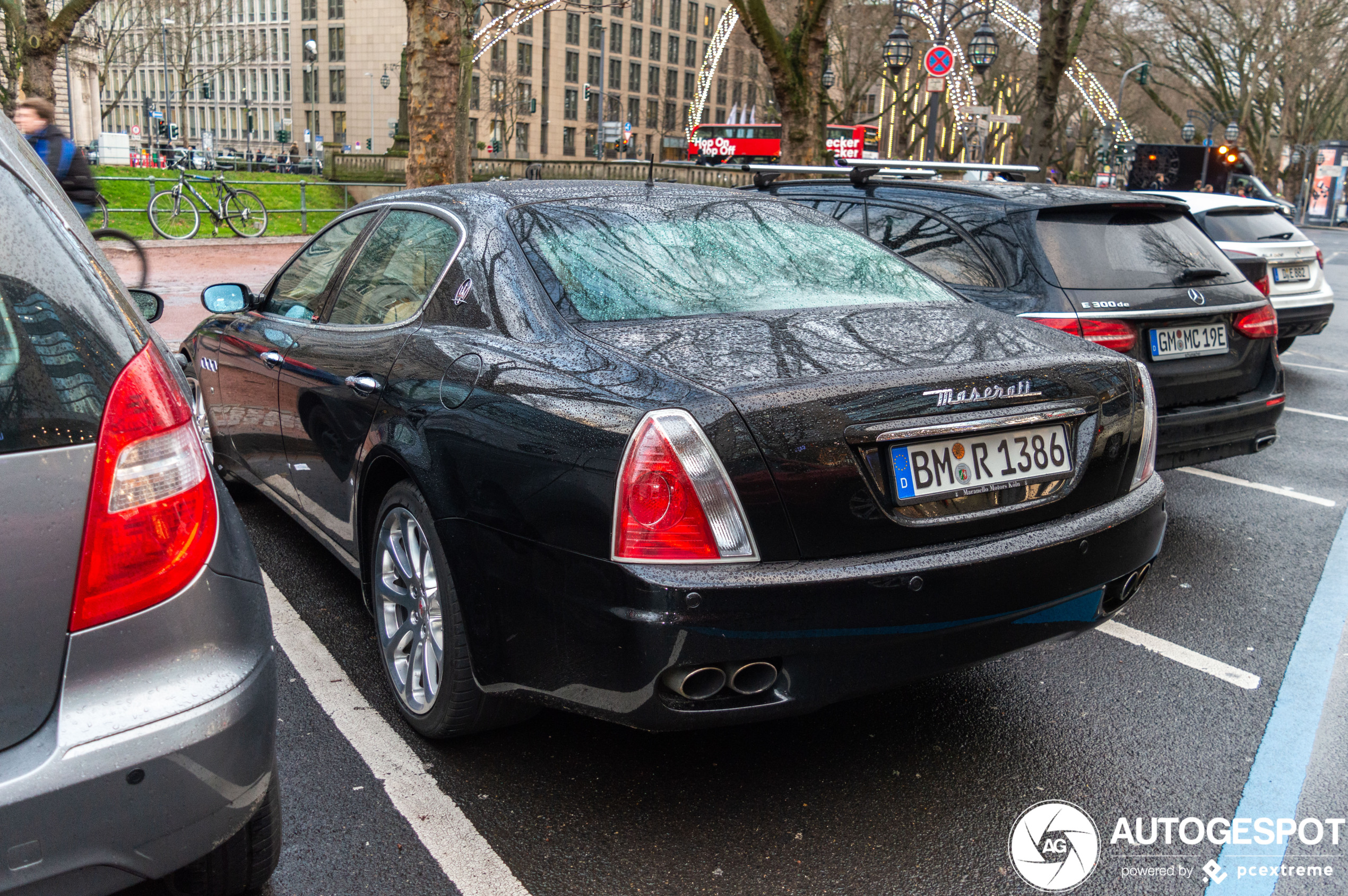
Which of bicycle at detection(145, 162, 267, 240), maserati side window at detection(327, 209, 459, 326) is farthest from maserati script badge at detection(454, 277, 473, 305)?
bicycle at detection(145, 162, 267, 240)

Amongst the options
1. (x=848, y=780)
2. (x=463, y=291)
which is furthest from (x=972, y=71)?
(x=848, y=780)

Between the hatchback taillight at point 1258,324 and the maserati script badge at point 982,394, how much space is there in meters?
2.89

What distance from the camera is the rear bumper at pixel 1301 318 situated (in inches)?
391

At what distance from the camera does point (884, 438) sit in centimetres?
247

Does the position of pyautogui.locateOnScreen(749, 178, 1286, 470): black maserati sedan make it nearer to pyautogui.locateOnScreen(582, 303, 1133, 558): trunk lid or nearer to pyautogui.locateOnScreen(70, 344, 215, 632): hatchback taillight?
pyautogui.locateOnScreen(582, 303, 1133, 558): trunk lid

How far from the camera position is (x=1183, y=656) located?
153 inches

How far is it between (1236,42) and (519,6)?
146 feet

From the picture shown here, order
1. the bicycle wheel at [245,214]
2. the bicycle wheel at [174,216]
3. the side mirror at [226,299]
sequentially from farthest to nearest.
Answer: the bicycle wheel at [245,214], the bicycle wheel at [174,216], the side mirror at [226,299]

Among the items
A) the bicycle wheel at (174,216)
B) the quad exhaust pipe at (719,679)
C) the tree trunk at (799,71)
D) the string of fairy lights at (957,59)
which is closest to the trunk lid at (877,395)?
the quad exhaust pipe at (719,679)

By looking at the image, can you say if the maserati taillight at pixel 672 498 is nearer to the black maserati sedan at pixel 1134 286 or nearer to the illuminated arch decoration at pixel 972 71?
the black maserati sedan at pixel 1134 286

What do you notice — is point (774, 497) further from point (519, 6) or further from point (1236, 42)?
point (1236, 42)

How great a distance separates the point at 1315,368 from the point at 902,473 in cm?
1032

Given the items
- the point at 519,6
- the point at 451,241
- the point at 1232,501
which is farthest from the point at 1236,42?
the point at 451,241

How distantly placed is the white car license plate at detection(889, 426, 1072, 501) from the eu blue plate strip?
3.37 ft
